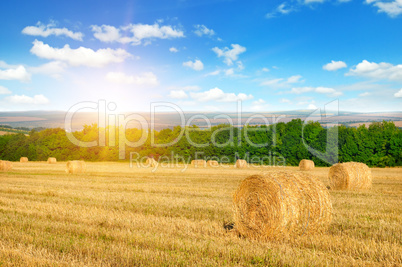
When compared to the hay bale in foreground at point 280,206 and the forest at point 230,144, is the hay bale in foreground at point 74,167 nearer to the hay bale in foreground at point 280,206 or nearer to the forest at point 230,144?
the forest at point 230,144

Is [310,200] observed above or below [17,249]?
above

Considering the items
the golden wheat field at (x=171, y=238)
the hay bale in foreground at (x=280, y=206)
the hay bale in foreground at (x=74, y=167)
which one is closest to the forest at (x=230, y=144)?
the hay bale in foreground at (x=74, y=167)

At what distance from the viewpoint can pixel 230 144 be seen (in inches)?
2067

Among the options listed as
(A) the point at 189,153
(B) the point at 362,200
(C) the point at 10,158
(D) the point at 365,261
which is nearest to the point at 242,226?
(D) the point at 365,261

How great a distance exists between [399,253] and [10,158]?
66.4 metres

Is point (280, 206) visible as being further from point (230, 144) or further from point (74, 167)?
point (230, 144)

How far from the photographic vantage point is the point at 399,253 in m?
6.30

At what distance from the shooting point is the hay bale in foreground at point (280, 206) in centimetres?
766

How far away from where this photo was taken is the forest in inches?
1804

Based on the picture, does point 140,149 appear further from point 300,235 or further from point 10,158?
point 300,235

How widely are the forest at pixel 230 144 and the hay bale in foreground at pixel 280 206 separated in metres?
41.5

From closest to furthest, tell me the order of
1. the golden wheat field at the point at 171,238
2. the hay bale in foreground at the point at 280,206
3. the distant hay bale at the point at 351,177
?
the golden wheat field at the point at 171,238 → the hay bale in foreground at the point at 280,206 → the distant hay bale at the point at 351,177

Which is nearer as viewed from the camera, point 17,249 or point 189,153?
point 17,249

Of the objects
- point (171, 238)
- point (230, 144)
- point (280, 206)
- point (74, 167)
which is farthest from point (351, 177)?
point (230, 144)
